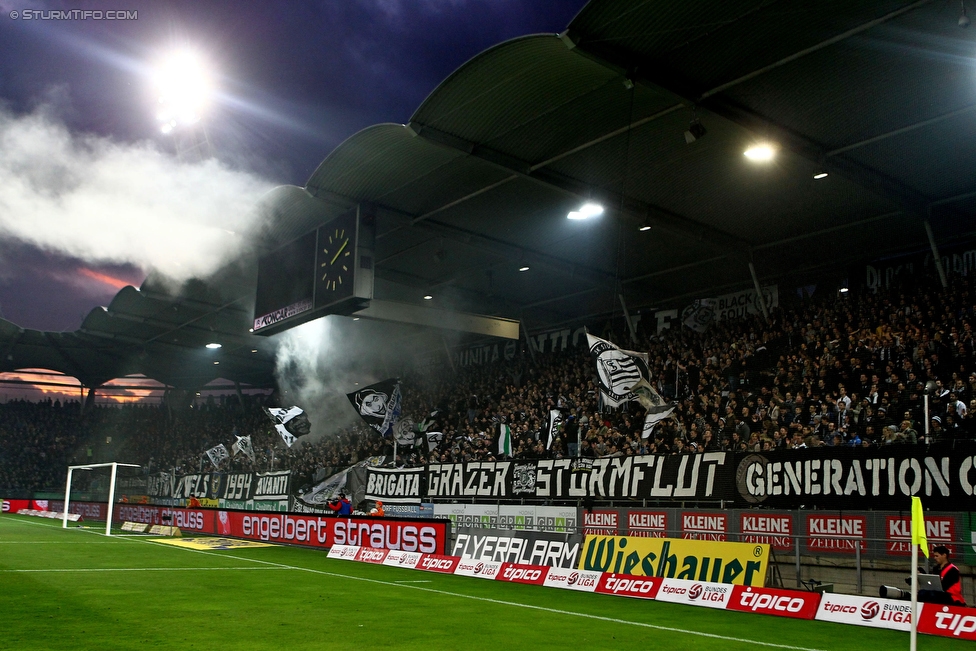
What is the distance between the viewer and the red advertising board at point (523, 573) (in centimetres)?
1681

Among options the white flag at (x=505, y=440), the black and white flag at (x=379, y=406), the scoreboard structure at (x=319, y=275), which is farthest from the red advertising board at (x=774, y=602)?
the black and white flag at (x=379, y=406)

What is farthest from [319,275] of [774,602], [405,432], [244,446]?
[774,602]

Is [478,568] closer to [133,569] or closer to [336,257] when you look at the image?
[133,569]

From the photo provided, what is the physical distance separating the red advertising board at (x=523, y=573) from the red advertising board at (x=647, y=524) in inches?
93.6

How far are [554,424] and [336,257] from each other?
8.77 m

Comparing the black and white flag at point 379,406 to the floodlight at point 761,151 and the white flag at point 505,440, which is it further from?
the floodlight at point 761,151

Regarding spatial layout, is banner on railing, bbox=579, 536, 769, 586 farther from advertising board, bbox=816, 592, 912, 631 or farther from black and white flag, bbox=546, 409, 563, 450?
black and white flag, bbox=546, 409, 563, 450

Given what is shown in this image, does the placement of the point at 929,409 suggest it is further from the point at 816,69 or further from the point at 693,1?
the point at 693,1

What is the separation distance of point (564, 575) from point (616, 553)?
116 cm

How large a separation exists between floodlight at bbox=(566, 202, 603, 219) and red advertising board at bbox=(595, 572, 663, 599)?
1096 cm

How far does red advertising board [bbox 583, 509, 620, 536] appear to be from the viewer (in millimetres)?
18734

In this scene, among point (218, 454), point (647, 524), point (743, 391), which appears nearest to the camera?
point (647, 524)

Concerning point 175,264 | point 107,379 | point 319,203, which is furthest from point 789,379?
point 107,379

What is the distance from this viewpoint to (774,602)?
13000 millimetres
